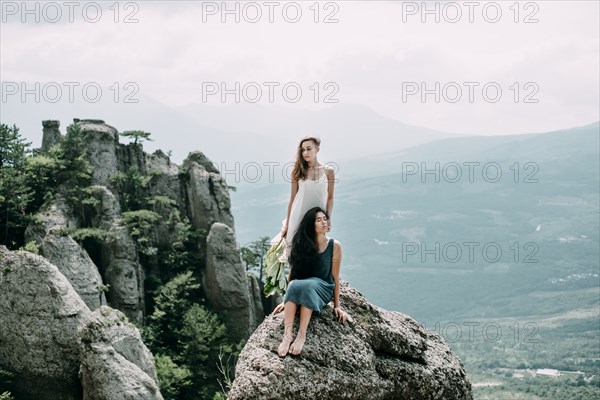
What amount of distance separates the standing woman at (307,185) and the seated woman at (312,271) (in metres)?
0.25

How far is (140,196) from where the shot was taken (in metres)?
52.0

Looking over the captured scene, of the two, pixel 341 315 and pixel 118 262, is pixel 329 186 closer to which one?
pixel 341 315

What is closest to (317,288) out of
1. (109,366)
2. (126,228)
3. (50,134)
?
(109,366)

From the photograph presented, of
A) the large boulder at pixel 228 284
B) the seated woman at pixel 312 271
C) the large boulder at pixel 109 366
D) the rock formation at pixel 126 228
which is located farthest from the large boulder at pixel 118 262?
the seated woman at pixel 312 271

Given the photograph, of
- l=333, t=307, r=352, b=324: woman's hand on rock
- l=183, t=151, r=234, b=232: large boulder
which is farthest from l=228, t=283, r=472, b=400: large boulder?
l=183, t=151, r=234, b=232: large boulder

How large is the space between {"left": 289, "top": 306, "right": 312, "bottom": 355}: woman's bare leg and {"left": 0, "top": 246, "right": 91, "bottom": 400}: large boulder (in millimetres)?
26020

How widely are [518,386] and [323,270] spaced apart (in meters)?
134

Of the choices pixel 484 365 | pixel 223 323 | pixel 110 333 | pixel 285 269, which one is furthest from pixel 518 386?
pixel 285 269

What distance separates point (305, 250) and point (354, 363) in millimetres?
1927

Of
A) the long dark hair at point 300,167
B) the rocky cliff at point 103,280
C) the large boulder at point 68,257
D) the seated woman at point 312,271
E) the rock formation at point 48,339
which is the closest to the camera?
the seated woman at point 312,271

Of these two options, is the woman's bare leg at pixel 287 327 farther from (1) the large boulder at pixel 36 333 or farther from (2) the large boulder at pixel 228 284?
(2) the large boulder at pixel 228 284

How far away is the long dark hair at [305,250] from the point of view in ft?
37.2

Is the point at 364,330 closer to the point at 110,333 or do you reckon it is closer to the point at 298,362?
the point at 298,362

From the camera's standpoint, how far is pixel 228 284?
163ft
